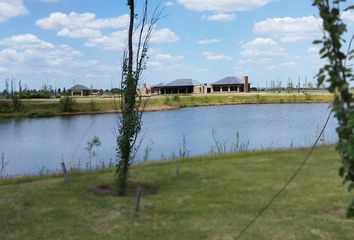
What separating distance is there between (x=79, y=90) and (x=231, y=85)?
39191 millimetres

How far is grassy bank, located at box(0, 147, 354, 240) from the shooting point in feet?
25.1

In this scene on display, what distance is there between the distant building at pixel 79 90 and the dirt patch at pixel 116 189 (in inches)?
4468

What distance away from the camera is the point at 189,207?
9.14 metres

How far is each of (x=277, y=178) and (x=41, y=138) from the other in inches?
1129

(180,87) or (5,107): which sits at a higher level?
(180,87)

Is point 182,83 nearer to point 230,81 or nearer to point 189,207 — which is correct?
point 230,81

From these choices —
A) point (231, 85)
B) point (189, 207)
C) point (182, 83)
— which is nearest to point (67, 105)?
point (182, 83)

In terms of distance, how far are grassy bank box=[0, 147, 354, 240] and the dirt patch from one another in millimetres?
190

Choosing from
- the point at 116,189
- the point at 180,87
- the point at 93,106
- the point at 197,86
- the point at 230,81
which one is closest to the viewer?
the point at 116,189

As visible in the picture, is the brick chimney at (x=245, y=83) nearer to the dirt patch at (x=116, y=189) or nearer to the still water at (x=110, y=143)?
the still water at (x=110, y=143)

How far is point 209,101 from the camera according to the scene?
88750 mm

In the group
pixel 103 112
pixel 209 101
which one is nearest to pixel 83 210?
pixel 103 112

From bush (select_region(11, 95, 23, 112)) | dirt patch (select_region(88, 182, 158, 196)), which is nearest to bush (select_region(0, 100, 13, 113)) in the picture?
bush (select_region(11, 95, 23, 112))

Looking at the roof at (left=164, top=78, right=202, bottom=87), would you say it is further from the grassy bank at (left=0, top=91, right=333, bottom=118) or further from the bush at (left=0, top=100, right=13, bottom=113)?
the bush at (left=0, top=100, right=13, bottom=113)
